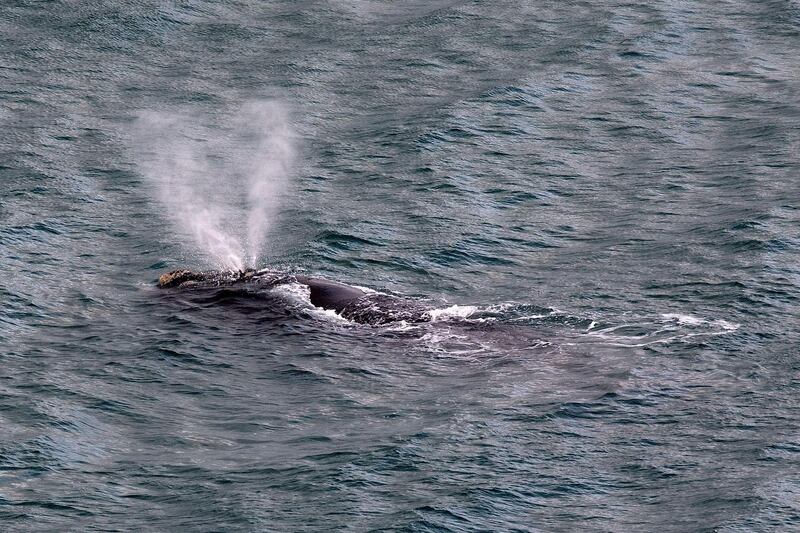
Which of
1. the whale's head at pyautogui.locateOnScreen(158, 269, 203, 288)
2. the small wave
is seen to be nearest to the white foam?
the small wave

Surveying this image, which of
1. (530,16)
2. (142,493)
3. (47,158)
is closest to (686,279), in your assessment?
(142,493)

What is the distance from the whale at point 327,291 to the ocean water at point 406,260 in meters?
0.47

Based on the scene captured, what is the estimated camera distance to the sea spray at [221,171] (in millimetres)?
38513

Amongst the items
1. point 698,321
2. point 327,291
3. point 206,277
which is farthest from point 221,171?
point 698,321

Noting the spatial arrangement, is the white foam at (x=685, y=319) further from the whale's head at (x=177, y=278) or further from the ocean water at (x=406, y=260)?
the whale's head at (x=177, y=278)

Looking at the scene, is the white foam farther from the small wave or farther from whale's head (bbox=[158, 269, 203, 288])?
whale's head (bbox=[158, 269, 203, 288])

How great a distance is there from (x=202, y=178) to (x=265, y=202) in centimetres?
278

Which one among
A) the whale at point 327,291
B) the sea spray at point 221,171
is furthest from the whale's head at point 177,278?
the sea spray at point 221,171

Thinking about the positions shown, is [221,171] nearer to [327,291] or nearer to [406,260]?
[406,260]

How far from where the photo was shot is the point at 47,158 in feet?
143

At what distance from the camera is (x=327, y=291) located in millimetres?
32500

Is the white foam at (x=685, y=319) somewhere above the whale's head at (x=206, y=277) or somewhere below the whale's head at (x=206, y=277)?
above

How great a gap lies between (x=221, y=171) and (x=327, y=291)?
1247 cm

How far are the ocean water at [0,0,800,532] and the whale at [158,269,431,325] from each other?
47 cm
